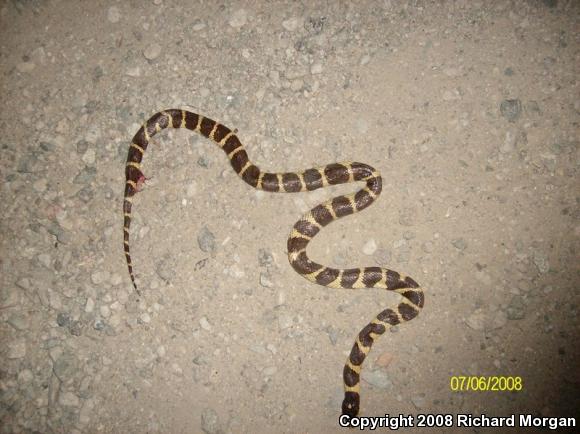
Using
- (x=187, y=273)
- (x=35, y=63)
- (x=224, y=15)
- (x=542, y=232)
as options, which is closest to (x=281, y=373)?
(x=187, y=273)

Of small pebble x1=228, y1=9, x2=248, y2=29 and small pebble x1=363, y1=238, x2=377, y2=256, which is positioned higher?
small pebble x1=228, y1=9, x2=248, y2=29

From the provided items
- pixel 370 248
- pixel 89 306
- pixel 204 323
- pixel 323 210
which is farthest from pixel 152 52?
pixel 370 248

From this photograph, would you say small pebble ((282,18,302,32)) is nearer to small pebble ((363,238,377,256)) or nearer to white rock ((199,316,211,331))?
Answer: small pebble ((363,238,377,256))

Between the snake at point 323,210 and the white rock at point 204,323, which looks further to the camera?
the white rock at point 204,323

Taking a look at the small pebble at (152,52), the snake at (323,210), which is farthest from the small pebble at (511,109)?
the small pebble at (152,52)

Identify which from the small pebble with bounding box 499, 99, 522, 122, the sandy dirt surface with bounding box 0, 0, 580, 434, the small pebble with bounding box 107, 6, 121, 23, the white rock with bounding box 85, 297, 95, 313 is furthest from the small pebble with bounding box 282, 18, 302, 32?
the white rock with bounding box 85, 297, 95, 313

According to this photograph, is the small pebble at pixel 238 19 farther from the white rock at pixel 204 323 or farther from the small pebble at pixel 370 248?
the white rock at pixel 204 323
